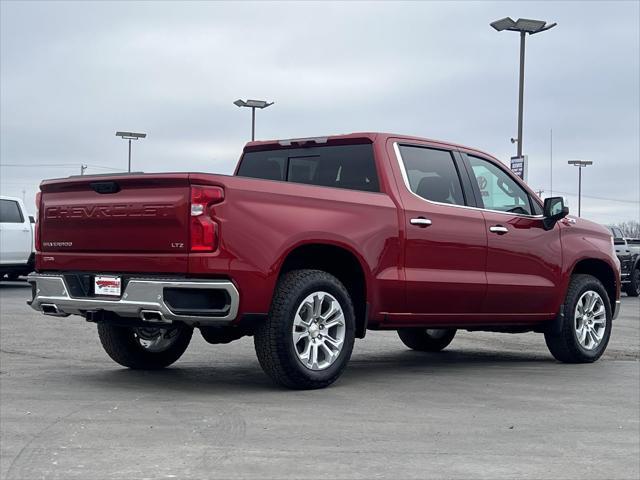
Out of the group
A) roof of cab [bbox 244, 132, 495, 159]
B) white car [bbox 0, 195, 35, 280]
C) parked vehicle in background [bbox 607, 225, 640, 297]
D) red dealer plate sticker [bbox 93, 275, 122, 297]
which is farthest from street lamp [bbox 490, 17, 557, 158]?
red dealer plate sticker [bbox 93, 275, 122, 297]

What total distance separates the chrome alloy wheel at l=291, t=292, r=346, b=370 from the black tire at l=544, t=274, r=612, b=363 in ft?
9.48

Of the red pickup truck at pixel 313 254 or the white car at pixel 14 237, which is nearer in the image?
the red pickup truck at pixel 313 254

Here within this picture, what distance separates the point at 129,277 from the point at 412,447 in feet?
8.25

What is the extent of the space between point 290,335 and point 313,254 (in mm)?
830

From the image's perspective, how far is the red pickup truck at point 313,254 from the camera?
6945mm

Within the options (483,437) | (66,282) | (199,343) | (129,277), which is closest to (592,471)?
(483,437)

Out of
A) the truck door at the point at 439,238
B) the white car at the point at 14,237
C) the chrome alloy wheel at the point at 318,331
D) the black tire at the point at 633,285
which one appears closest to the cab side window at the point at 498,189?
the truck door at the point at 439,238

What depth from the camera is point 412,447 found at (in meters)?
5.49

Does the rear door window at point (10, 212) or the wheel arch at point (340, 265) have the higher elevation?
the wheel arch at point (340, 265)

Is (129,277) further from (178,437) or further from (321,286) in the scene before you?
(178,437)

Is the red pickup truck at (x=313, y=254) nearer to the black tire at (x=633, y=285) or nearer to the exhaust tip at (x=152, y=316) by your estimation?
the exhaust tip at (x=152, y=316)

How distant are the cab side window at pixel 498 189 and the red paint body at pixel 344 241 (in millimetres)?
112

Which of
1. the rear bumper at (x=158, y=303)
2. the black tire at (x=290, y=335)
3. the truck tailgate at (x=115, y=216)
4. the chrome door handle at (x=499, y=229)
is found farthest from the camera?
the chrome door handle at (x=499, y=229)

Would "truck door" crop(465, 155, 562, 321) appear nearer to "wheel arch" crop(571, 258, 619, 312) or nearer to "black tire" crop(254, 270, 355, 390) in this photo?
"wheel arch" crop(571, 258, 619, 312)
